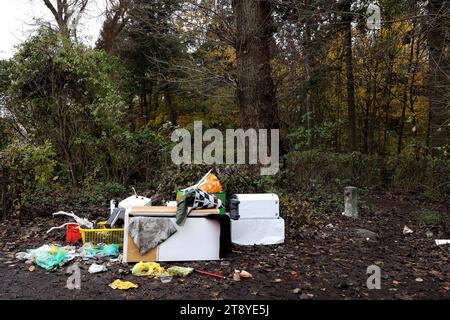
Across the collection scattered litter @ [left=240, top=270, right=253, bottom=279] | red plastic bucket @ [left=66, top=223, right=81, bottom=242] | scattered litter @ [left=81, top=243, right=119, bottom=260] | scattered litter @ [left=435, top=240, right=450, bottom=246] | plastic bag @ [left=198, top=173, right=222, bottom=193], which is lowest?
scattered litter @ [left=435, top=240, right=450, bottom=246]

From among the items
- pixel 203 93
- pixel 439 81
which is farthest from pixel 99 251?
pixel 439 81

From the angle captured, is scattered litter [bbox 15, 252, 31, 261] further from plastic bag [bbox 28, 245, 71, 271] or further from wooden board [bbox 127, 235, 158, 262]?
wooden board [bbox 127, 235, 158, 262]

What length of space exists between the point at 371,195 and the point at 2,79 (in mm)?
9288

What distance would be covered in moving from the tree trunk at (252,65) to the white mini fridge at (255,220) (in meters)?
3.70

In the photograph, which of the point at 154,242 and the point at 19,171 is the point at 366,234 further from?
the point at 19,171

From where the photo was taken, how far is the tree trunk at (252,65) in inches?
344

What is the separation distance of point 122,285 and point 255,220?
2072mm

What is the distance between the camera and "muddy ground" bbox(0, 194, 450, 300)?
388 cm

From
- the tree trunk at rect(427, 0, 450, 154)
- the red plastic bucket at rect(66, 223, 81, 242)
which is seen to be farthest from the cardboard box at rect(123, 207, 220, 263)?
the tree trunk at rect(427, 0, 450, 154)

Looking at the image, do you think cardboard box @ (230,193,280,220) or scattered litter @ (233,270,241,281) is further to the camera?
cardboard box @ (230,193,280,220)

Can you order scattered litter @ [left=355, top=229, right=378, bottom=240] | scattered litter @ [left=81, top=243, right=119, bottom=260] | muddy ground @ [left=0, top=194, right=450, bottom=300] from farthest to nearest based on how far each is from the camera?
scattered litter @ [left=355, top=229, right=378, bottom=240]
scattered litter @ [left=81, top=243, right=119, bottom=260]
muddy ground @ [left=0, top=194, right=450, bottom=300]

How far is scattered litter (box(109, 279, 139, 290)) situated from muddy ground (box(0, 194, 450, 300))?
56mm

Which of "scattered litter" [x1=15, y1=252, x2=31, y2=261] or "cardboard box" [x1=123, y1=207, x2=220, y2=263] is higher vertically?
"cardboard box" [x1=123, y1=207, x2=220, y2=263]
